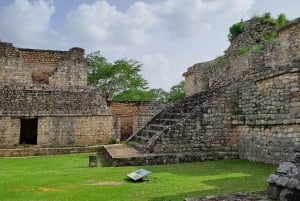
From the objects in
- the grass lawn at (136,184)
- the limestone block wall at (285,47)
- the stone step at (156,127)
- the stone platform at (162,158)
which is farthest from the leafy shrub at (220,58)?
the grass lawn at (136,184)

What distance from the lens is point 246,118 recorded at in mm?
11258

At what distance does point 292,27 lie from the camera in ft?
45.2

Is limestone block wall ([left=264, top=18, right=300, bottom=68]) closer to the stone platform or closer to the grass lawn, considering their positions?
the stone platform

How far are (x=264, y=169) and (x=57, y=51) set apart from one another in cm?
1543

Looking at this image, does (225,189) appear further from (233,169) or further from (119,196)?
(233,169)

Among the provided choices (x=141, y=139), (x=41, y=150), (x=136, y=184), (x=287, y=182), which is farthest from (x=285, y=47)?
(x=41, y=150)

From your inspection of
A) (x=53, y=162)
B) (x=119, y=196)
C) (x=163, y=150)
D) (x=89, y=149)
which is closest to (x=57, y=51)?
(x=89, y=149)

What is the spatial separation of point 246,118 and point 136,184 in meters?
5.24

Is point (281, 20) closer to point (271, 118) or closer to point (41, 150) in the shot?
point (271, 118)

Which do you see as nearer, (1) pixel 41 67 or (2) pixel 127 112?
(2) pixel 127 112

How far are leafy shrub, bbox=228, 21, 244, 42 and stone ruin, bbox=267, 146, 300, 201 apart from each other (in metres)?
16.1

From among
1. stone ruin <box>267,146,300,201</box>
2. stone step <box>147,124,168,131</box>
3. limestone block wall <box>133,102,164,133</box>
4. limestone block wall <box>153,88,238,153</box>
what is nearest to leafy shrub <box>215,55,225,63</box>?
limestone block wall <box>133,102,164,133</box>

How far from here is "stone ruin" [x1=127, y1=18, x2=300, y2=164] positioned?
9.56 metres

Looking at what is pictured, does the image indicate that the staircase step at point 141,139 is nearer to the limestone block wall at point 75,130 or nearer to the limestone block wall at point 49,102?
the limestone block wall at point 75,130
